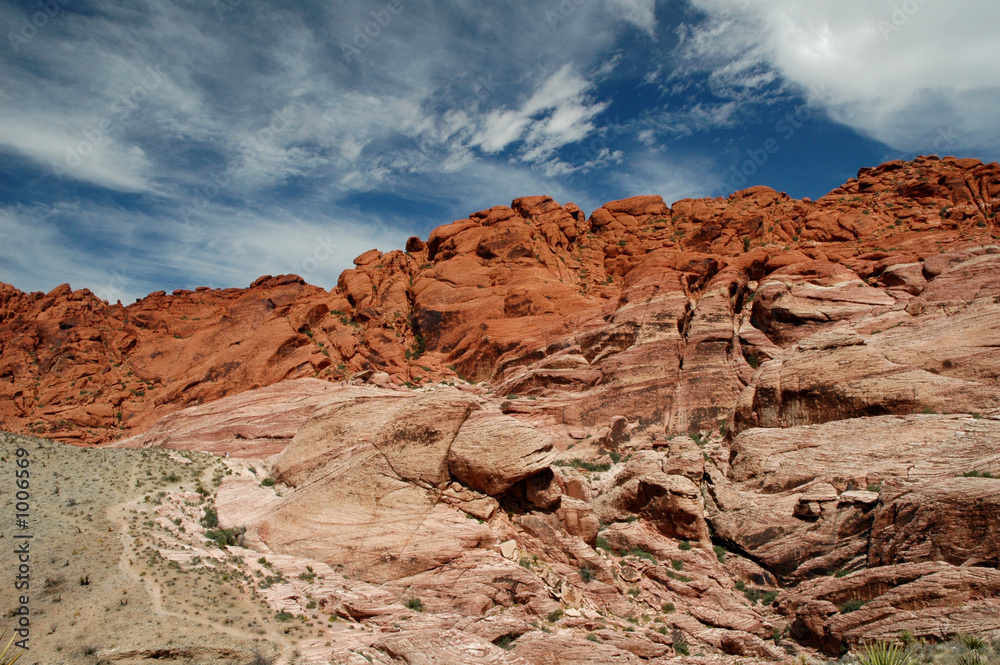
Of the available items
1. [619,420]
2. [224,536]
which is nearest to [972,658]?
[224,536]

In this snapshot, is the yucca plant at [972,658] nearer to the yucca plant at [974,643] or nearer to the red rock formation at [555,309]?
the yucca plant at [974,643]

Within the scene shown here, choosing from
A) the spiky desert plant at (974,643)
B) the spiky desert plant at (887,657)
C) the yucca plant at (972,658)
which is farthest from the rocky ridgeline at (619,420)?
the yucca plant at (972,658)

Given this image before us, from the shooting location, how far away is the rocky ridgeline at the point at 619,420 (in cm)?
1878

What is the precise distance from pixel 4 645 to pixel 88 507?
876cm

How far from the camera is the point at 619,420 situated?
117ft

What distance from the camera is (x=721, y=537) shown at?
80.2ft

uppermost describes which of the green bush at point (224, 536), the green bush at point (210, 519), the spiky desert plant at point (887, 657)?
the green bush at point (210, 519)

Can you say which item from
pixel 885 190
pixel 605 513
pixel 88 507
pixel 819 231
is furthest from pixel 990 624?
pixel 885 190

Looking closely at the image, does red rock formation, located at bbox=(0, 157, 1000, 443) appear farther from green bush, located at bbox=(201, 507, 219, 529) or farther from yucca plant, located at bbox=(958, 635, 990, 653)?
yucca plant, located at bbox=(958, 635, 990, 653)

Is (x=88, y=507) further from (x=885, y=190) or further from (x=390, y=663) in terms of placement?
(x=885, y=190)

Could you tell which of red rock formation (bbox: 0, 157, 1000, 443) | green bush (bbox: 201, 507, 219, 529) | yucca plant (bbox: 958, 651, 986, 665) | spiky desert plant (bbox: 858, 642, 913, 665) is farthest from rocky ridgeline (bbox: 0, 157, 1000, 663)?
yucca plant (bbox: 958, 651, 986, 665)

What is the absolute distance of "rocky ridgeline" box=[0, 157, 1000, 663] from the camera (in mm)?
18781

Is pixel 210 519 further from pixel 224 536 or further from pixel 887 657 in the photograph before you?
pixel 887 657

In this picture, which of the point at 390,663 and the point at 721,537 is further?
the point at 721,537
